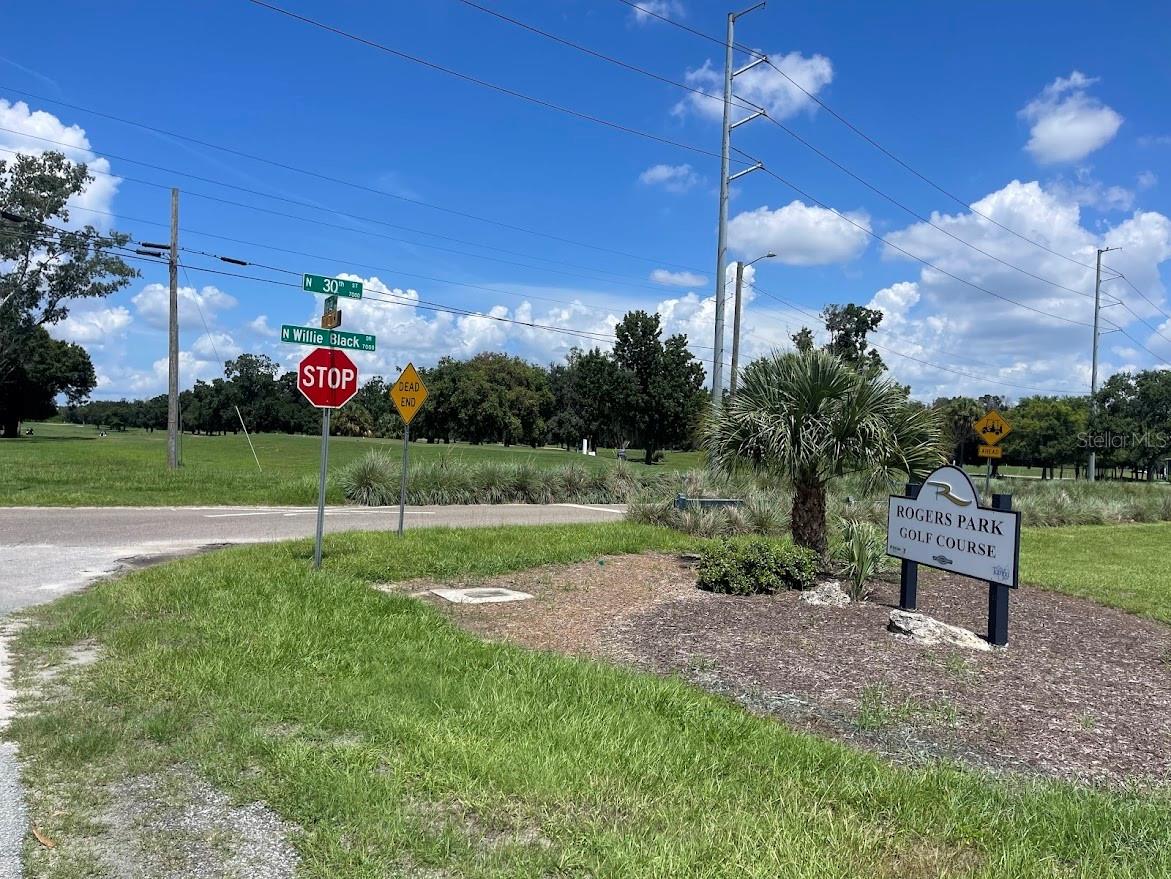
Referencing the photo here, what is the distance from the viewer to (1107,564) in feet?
47.6

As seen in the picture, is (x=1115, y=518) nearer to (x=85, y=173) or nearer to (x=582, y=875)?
(x=582, y=875)

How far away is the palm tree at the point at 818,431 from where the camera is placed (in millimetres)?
9688

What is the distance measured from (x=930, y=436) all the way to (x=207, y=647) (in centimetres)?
821

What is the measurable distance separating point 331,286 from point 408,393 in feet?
14.6

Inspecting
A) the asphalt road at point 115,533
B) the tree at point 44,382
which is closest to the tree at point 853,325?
the asphalt road at point 115,533

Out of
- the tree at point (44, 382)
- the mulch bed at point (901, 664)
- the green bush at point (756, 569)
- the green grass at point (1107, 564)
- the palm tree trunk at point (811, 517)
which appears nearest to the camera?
the mulch bed at point (901, 664)

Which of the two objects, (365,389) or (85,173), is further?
(365,389)

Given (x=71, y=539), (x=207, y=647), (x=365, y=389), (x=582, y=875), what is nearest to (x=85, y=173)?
(x=71, y=539)

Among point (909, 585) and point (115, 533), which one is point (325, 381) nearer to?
point (115, 533)

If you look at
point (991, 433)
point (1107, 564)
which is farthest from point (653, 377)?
point (1107, 564)

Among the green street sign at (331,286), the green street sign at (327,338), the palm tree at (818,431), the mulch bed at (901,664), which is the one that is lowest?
the mulch bed at (901,664)

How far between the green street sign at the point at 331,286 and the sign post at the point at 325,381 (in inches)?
26.3

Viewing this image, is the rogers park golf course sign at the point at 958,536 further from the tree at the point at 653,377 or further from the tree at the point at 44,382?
the tree at the point at 44,382

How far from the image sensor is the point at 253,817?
348 centimetres
